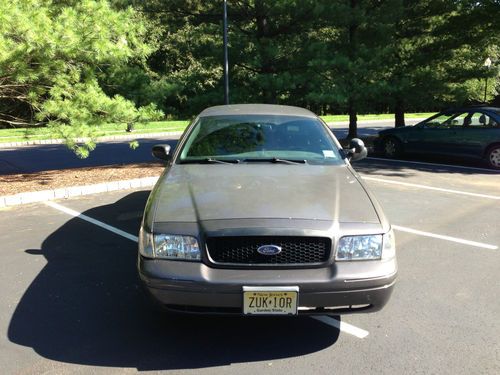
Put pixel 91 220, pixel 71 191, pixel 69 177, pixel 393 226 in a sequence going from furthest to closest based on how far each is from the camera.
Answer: pixel 69 177 < pixel 71 191 < pixel 91 220 < pixel 393 226

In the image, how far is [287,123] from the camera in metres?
4.70

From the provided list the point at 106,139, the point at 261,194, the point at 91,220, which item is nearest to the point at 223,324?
the point at 261,194

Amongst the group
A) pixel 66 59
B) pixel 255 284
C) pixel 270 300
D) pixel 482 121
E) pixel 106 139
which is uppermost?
pixel 66 59

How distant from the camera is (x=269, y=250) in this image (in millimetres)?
2914

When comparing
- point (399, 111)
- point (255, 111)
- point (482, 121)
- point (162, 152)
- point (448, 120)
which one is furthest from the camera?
point (399, 111)

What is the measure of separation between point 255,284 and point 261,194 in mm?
744

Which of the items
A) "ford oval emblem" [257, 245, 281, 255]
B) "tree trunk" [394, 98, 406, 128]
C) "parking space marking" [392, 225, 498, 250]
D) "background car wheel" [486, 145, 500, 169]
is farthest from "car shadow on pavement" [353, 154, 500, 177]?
"ford oval emblem" [257, 245, 281, 255]

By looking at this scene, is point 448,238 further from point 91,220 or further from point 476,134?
point 476,134

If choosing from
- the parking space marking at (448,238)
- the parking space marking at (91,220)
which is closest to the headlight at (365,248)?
the parking space marking at (448,238)

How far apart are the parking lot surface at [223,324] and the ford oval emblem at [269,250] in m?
0.71

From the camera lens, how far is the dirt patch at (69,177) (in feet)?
26.1

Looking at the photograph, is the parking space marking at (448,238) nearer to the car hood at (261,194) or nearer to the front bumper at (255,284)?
the car hood at (261,194)

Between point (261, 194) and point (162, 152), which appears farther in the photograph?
point (162, 152)

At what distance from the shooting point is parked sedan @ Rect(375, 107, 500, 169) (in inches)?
420
